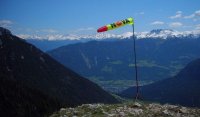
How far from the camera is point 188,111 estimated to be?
36000 mm

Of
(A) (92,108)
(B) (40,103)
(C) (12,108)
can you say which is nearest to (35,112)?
(B) (40,103)

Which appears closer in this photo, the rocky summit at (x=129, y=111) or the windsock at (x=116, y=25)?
the rocky summit at (x=129, y=111)

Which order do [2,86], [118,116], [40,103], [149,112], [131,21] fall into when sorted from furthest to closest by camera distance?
[2,86]
[40,103]
[131,21]
[149,112]
[118,116]

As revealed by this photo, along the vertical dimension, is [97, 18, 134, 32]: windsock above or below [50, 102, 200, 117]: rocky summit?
above

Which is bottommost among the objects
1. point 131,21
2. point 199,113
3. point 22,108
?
point 22,108

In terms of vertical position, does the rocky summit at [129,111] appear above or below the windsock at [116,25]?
below

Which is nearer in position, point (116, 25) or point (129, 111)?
point (129, 111)

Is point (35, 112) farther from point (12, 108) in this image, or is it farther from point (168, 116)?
point (168, 116)

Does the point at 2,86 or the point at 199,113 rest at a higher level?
the point at 199,113

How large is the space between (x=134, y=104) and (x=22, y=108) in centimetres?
14783

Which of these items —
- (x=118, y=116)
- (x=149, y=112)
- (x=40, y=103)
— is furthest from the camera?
(x=40, y=103)

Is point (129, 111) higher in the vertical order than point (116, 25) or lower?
lower

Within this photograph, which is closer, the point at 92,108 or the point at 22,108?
the point at 92,108

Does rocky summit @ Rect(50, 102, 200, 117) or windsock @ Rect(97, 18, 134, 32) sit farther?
windsock @ Rect(97, 18, 134, 32)
